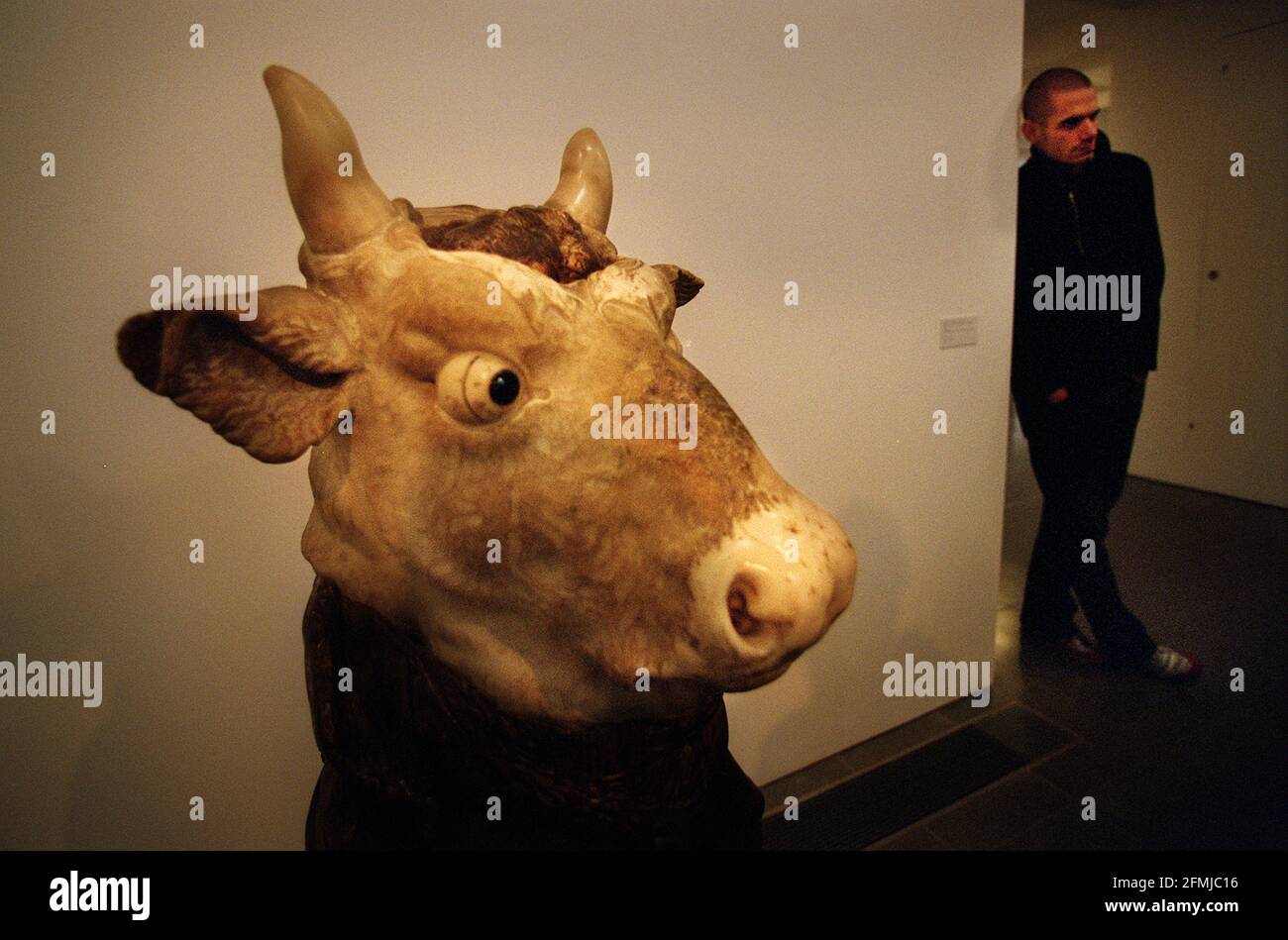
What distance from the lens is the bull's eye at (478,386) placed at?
0.90 meters

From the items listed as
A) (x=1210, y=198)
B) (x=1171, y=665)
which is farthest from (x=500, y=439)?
(x=1210, y=198)

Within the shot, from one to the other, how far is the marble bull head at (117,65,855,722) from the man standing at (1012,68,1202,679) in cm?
266

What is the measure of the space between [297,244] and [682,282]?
1127mm

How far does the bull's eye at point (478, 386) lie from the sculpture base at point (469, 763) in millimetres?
348

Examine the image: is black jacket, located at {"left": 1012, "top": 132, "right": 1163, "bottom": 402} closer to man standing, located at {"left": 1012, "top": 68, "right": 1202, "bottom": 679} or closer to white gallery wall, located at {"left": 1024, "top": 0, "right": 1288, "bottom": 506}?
man standing, located at {"left": 1012, "top": 68, "right": 1202, "bottom": 679}

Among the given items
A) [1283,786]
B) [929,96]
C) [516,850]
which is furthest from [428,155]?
[1283,786]

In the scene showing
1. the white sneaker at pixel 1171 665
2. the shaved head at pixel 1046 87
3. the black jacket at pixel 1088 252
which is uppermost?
the shaved head at pixel 1046 87

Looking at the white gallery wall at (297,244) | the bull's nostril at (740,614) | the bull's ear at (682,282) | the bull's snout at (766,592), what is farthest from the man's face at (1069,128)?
the bull's nostril at (740,614)

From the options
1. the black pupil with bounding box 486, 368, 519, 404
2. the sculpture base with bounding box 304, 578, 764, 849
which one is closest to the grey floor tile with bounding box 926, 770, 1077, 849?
the sculpture base with bounding box 304, 578, 764, 849

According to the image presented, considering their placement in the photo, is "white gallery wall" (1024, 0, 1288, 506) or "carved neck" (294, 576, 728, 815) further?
"white gallery wall" (1024, 0, 1288, 506)

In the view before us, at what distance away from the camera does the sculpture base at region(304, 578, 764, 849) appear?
991mm

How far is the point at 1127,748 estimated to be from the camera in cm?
292

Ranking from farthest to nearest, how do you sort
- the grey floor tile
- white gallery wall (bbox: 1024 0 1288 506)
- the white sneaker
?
Result: 1. white gallery wall (bbox: 1024 0 1288 506)
2. the white sneaker
3. the grey floor tile

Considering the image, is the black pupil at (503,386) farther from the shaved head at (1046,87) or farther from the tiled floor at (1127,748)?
the shaved head at (1046,87)
